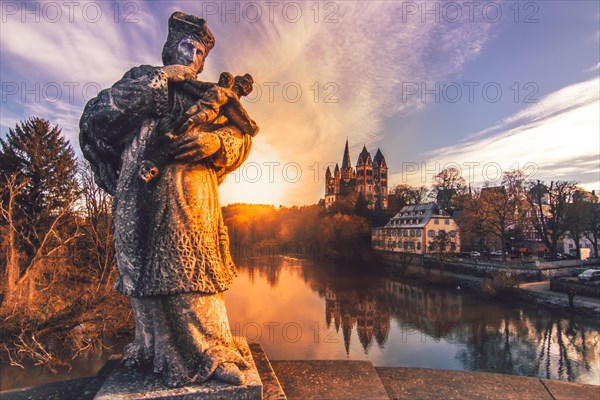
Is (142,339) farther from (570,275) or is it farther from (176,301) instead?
(570,275)

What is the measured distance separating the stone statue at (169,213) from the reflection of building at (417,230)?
1780 inches

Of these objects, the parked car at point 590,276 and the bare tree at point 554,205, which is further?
the bare tree at point 554,205

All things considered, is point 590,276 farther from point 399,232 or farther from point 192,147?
point 192,147

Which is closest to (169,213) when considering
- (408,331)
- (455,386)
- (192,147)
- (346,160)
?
(192,147)

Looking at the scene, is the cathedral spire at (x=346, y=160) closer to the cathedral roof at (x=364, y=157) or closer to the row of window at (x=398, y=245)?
the cathedral roof at (x=364, y=157)

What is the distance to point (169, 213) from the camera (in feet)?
8.96

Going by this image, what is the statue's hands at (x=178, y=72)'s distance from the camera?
291 cm

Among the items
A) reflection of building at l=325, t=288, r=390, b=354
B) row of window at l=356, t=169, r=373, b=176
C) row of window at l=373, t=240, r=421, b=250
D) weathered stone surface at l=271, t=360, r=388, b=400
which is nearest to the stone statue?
weathered stone surface at l=271, t=360, r=388, b=400

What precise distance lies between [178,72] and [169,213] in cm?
109

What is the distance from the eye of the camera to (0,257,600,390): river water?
17.3 metres

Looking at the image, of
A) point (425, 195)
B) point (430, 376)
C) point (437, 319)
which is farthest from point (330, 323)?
point (425, 195)

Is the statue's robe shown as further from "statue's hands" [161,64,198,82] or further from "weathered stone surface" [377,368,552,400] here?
"weathered stone surface" [377,368,552,400]

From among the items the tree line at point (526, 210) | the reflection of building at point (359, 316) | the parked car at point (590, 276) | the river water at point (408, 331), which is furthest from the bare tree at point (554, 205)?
the reflection of building at point (359, 316)

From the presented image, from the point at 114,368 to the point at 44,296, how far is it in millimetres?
17827
